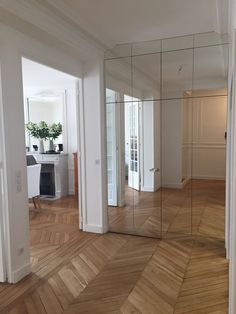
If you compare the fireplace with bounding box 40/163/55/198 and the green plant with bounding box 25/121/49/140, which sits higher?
the green plant with bounding box 25/121/49/140

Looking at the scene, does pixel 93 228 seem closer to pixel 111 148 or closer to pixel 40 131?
pixel 111 148

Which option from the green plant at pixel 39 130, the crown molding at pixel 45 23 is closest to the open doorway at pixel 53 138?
the green plant at pixel 39 130

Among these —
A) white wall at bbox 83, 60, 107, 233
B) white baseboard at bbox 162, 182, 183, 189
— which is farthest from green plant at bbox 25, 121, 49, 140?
white baseboard at bbox 162, 182, 183, 189

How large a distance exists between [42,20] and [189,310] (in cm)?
277

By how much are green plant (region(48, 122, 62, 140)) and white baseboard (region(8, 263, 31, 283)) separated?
12.9 feet

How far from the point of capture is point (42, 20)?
8.11ft

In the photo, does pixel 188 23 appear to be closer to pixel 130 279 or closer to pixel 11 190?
pixel 11 190

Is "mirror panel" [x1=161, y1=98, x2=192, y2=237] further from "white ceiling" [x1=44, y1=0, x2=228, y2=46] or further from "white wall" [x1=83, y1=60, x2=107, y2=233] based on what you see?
"white ceiling" [x1=44, y1=0, x2=228, y2=46]

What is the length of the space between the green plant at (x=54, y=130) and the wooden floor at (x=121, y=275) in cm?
274

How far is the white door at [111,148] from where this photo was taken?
393 cm

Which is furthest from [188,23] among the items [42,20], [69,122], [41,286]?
[69,122]

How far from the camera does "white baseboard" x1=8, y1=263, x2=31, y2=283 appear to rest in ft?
8.25

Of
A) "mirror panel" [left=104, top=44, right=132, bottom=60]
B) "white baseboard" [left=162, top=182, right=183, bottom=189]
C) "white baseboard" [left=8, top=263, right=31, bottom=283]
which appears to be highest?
"mirror panel" [left=104, top=44, right=132, bottom=60]

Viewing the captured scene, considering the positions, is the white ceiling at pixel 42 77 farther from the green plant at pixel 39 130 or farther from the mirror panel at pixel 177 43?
the mirror panel at pixel 177 43
